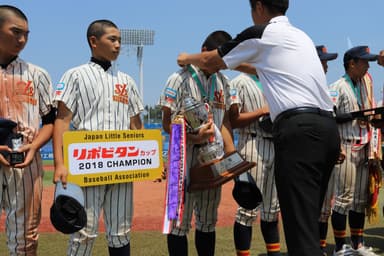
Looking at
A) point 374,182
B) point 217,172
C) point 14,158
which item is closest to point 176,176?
point 217,172

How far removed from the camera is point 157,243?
625 cm

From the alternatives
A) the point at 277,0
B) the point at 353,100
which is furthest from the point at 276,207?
the point at 277,0

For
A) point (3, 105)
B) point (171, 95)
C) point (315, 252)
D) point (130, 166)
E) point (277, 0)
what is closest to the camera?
point (315, 252)

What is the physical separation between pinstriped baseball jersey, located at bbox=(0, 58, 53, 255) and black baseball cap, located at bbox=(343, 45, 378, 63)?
3.80 m

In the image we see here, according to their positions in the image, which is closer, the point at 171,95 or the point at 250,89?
the point at 171,95

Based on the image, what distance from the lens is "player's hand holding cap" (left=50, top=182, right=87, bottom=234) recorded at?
10.8 ft

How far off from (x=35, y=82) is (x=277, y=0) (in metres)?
1.95

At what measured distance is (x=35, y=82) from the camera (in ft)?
12.0

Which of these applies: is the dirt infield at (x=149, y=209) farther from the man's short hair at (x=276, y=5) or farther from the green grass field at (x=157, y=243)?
the man's short hair at (x=276, y=5)

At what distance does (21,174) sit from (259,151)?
2412 millimetres

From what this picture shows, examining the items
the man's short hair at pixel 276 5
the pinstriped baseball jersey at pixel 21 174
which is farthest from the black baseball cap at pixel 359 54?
the pinstriped baseball jersey at pixel 21 174

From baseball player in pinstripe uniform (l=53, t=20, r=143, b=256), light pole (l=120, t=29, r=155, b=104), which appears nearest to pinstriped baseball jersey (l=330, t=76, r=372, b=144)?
baseball player in pinstripe uniform (l=53, t=20, r=143, b=256)

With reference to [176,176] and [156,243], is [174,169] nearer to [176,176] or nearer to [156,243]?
[176,176]

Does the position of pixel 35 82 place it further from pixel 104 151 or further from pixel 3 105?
pixel 104 151
